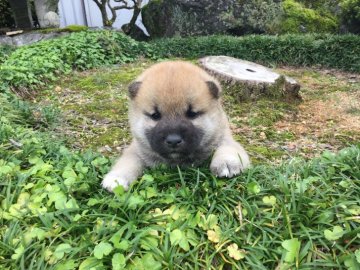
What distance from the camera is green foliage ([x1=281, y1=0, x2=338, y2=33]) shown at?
38.6ft

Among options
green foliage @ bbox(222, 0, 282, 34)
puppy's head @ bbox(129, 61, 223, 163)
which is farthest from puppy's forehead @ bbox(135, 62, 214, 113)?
green foliage @ bbox(222, 0, 282, 34)

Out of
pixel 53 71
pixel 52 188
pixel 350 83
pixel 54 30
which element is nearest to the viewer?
pixel 52 188

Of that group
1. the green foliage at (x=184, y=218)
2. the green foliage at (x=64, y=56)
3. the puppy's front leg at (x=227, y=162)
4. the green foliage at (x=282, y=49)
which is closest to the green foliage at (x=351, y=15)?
the green foliage at (x=282, y=49)

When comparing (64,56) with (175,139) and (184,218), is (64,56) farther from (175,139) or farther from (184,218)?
(184,218)

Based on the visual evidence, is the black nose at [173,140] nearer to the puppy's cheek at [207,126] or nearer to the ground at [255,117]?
the puppy's cheek at [207,126]

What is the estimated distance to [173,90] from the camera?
3016 mm

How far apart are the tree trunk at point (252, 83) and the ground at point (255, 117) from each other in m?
0.13

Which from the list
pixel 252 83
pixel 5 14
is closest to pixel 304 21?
pixel 252 83

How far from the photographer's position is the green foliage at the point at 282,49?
1003 centimetres

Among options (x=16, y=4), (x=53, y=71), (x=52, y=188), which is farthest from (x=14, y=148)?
(x=16, y=4)

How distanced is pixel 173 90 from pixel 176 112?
17 centimetres

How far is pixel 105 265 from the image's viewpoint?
7.73 feet

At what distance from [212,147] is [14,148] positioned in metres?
1.72

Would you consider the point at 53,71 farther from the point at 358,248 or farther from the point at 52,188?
the point at 358,248
